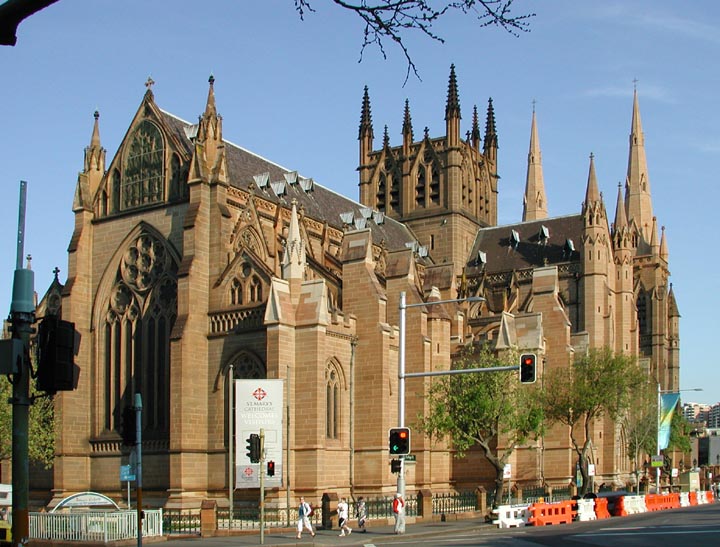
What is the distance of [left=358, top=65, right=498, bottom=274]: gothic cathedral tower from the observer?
78.5m

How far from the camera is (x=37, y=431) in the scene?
53.1 meters

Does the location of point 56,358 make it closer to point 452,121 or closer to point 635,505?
point 635,505

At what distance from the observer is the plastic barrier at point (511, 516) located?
133 ft

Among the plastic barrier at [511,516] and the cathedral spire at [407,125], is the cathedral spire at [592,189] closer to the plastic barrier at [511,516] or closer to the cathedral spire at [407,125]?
the cathedral spire at [407,125]

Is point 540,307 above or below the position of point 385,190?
below

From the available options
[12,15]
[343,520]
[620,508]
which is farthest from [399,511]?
[12,15]

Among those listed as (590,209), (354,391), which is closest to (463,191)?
(590,209)

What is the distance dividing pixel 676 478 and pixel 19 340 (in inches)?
3610

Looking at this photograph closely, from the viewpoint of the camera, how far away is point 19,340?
1069 cm

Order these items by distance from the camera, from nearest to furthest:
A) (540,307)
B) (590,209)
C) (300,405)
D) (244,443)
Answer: (244,443) < (300,405) < (540,307) < (590,209)

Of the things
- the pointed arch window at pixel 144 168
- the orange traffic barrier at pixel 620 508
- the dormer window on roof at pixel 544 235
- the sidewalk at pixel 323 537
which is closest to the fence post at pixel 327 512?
the sidewalk at pixel 323 537

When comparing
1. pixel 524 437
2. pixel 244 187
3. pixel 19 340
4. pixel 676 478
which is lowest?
pixel 676 478

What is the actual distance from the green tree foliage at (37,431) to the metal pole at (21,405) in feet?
140

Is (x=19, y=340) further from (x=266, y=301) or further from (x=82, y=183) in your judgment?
(x=82, y=183)
